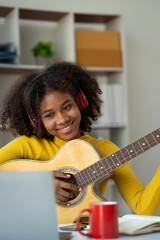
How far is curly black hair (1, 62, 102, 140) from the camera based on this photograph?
1.74 metres

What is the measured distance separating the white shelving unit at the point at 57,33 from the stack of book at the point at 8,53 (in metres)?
0.05

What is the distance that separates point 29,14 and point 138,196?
6.58ft

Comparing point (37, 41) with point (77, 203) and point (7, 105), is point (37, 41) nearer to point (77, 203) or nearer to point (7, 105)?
point (7, 105)

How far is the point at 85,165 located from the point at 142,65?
93.7 inches

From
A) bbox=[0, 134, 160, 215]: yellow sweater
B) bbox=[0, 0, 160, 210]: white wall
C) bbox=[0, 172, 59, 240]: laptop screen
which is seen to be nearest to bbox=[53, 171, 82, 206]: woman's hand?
bbox=[0, 134, 160, 215]: yellow sweater

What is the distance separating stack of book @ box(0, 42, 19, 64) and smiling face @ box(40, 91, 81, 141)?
1.29m

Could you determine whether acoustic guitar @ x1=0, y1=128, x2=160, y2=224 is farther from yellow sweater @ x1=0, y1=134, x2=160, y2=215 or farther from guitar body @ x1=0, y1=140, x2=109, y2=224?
yellow sweater @ x1=0, y1=134, x2=160, y2=215

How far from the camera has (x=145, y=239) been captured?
40.7 inches

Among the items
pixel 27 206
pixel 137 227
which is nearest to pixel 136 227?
pixel 137 227

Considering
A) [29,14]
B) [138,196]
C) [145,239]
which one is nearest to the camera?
[145,239]

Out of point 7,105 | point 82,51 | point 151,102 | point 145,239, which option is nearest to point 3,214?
point 145,239

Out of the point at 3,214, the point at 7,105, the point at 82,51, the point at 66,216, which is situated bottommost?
the point at 66,216

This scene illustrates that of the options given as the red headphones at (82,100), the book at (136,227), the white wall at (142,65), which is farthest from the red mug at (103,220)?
the white wall at (142,65)

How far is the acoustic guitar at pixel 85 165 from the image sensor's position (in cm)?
142
